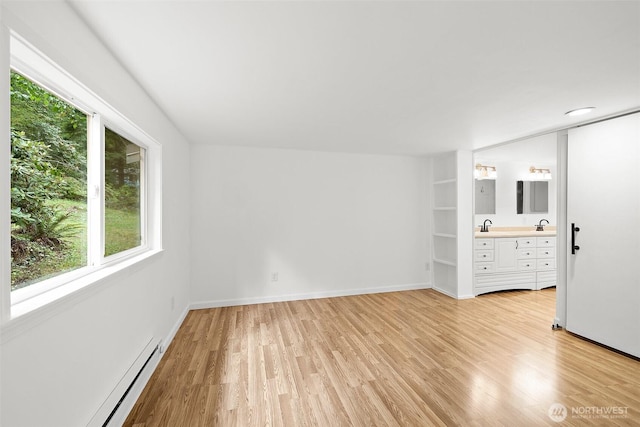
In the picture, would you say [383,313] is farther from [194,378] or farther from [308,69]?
[308,69]

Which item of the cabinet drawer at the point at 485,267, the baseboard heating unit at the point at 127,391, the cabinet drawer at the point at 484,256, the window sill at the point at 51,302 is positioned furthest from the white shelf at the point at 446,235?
the window sill at the point at 51,302

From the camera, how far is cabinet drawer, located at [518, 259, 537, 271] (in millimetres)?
4715

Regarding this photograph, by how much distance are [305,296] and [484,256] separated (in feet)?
9.66

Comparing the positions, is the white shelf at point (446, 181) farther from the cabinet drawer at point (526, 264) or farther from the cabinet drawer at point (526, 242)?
the cabinet drawer at point (526, 264)

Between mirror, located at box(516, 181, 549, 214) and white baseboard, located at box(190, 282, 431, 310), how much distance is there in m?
2.60

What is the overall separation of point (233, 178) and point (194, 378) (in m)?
2.59

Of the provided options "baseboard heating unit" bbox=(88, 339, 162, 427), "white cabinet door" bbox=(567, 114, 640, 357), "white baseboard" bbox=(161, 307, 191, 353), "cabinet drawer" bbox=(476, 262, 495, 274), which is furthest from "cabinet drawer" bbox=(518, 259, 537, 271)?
"baseboard heating unit" bbox=(88, 339, 162, 427)

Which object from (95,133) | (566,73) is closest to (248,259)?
(95,133)

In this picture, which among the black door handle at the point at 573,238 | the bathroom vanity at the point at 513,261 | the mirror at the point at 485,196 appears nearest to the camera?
the black door handle at the point at 573,238

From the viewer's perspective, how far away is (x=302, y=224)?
437 centimetres

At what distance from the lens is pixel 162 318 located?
2645 millimetres

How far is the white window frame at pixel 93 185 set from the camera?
3.66 ft

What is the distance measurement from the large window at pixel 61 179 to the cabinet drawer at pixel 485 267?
15.3ft

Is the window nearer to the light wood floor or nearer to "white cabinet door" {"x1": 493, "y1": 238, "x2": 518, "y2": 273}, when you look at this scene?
the light wood floor
